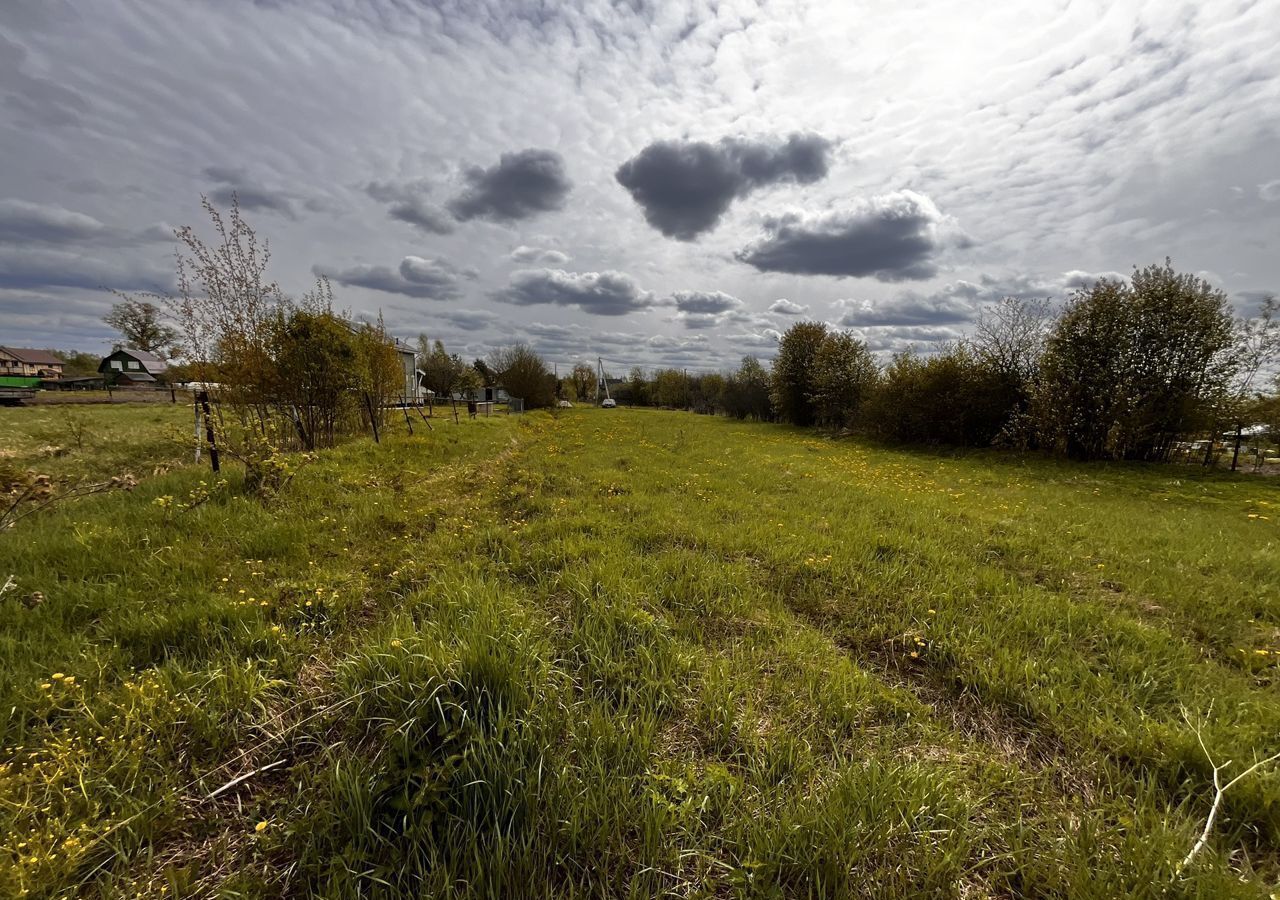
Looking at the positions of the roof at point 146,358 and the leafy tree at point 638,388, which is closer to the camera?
the roof at point 146,358

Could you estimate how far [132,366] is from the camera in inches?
2162

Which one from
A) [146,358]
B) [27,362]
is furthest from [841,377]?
[27,362]

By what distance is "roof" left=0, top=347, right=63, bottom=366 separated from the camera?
222ft

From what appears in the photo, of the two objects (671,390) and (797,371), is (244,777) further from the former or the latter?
(671,390)

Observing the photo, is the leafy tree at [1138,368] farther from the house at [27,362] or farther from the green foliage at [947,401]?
the house at [27,362]

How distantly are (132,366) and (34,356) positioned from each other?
35372 mm

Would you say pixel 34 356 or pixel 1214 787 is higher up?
pixel 34 356

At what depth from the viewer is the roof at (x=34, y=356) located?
67750 mm

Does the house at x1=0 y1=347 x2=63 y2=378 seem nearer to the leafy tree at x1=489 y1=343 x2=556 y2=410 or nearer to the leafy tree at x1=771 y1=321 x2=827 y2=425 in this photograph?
the leafy tree at x1=489 y1=343 x2=556 y2=410

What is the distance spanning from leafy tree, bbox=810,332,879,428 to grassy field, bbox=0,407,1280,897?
25.3m

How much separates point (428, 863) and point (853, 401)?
31.8m

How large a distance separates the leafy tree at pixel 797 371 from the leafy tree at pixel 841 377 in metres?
1.79

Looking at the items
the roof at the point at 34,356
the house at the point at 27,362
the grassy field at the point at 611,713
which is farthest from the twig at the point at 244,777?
the roof at the point at 34,356

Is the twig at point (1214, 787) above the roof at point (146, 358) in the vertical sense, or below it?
below
